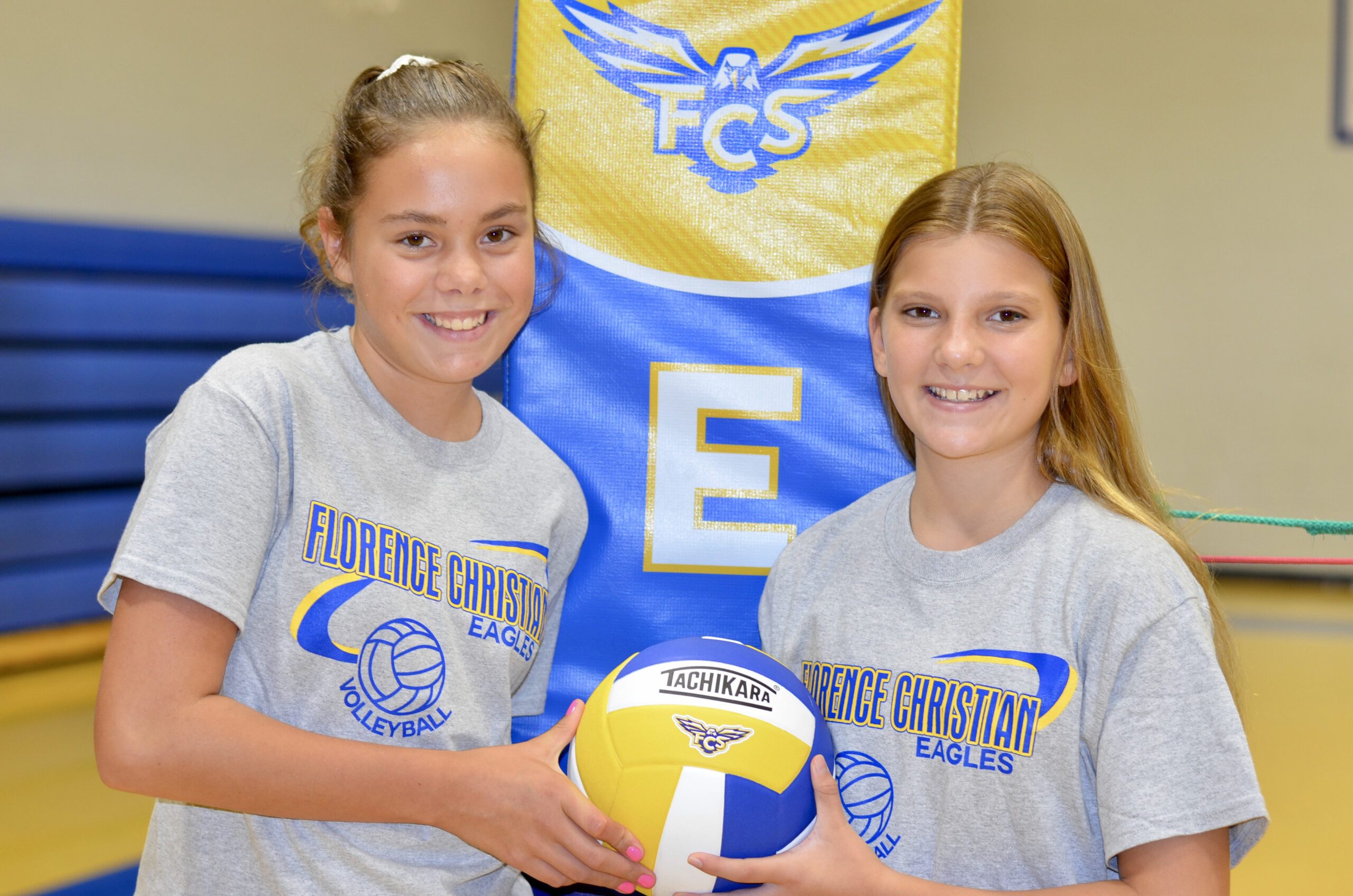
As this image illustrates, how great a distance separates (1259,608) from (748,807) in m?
4.79

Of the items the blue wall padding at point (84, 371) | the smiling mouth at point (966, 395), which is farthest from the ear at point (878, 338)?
the blue wall padding at point (84, 371)

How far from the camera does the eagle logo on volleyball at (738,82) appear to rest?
5.23ft

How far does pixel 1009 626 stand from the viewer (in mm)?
1188

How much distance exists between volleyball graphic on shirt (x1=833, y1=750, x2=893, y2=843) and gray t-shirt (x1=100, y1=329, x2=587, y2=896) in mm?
414

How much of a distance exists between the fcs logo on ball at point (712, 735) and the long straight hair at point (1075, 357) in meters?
0.49

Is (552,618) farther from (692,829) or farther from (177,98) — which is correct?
(177,98)

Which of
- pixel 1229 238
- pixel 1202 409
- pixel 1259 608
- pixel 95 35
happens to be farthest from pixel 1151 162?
pixel 95 35

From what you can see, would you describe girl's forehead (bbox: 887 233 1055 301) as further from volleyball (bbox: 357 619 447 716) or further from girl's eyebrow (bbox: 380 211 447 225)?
volleyball (bbox: 357 619 447 716)

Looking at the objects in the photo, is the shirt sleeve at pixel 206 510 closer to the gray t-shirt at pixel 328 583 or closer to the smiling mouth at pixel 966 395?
the gray t-shirt at pixel 328 583

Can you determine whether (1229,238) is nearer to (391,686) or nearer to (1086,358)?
(1086,358)

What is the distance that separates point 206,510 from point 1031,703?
881 millimetres

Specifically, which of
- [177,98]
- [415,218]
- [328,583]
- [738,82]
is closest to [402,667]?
[328,583]

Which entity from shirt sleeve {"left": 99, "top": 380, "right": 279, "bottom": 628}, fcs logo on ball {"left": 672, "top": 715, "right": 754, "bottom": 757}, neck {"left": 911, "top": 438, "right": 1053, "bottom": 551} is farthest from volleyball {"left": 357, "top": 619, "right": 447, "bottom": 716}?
neck {"left": 911, "top": 438, "right": 1053, "bottom": 551}

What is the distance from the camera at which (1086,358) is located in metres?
1.25
